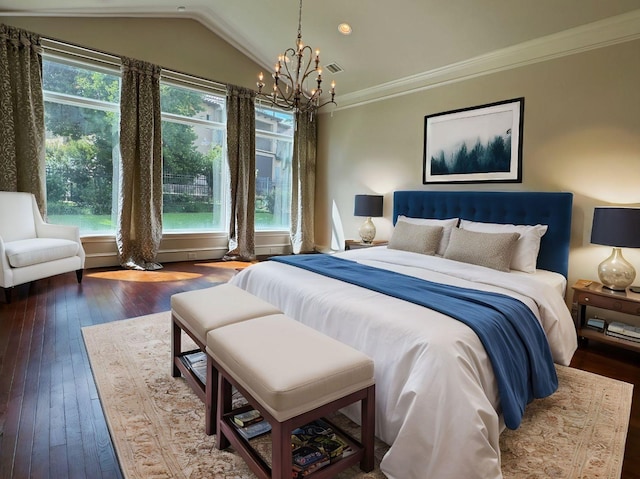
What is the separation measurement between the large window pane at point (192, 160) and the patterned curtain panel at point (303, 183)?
129 cm

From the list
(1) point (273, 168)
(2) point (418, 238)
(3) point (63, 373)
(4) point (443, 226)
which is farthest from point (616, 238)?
(1) point (273, 168)

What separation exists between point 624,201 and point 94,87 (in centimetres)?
629

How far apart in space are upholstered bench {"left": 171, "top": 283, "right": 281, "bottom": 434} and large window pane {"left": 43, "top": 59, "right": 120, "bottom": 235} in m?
3.67

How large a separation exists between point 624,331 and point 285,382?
297cm

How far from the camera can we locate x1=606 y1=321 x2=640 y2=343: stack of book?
2.81 m

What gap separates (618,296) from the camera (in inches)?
109

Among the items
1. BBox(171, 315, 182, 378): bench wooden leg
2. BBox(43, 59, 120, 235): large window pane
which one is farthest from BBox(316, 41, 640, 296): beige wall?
BBox(43, 59, 120, 235): large window pane

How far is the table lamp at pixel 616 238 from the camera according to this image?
268 centimetres

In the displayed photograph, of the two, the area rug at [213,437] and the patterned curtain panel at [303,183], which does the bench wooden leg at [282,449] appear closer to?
the area rug at [213,437]

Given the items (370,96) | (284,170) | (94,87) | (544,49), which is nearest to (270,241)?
(284,170)

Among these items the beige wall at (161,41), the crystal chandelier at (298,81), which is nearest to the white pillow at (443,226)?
the crystal chandelier at (298,81)

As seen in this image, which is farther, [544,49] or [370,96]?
[370,96]

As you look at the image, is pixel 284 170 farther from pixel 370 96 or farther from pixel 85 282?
pixel 85 282

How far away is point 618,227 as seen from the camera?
2727 mm
